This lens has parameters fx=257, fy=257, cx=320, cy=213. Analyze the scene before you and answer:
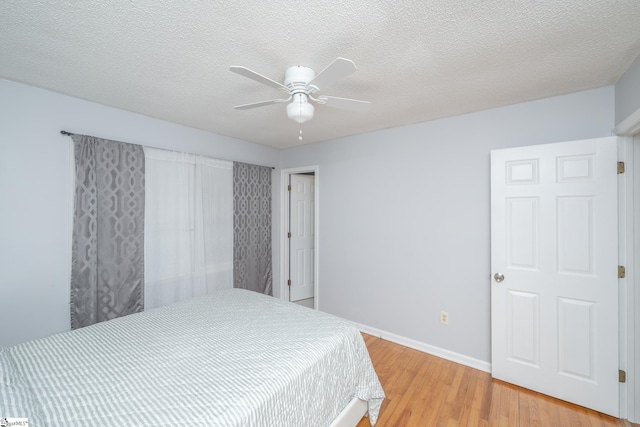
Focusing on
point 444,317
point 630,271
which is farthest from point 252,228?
point 630,271

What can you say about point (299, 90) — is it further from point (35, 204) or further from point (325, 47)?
point (35, 204)

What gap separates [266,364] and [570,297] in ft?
7.47

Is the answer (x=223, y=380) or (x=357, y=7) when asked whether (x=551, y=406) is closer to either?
(x=223, y=380)

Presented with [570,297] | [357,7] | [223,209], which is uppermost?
[357,7]

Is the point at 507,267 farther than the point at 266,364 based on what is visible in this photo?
Yes

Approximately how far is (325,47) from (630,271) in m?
2.53

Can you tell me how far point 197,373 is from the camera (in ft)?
4.04

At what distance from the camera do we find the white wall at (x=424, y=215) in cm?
225

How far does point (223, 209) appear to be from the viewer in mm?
3244

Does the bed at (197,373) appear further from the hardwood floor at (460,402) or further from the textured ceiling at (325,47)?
the textured ceiling at (325,47)

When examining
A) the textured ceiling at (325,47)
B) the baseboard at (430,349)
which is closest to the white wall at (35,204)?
the textured ceiling at (325,47)

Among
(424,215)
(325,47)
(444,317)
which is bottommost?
(444,317)

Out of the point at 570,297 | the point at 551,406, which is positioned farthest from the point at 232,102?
the point at 551,406

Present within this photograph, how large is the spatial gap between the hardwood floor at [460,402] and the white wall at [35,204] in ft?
8.50
